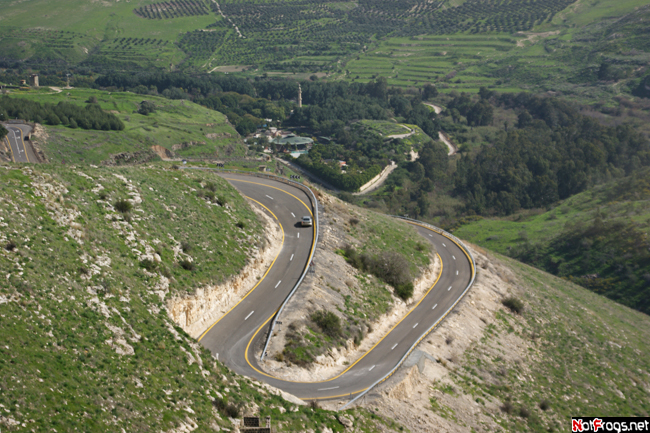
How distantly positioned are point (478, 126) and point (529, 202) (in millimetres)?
70807

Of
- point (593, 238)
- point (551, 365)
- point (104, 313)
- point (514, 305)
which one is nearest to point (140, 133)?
point (514, 305)

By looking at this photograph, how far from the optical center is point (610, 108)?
189250mm

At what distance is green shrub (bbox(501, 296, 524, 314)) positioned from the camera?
53.4 metres

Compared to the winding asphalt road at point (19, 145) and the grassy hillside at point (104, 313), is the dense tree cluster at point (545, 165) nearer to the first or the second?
the winding asphalt road at point (19, 145)

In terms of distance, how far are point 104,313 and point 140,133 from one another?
87.8 metres

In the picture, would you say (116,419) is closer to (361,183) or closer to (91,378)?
(91,378)

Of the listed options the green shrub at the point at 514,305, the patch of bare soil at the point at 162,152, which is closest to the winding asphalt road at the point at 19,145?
the patch of bare soil at the point at 162,152

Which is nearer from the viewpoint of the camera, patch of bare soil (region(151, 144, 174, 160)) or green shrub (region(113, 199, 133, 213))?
green shrub (region(113, 199, 133, 213))

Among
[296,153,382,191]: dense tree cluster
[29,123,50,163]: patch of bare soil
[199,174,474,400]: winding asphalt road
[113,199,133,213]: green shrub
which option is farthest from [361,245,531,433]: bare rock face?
[296,153,382,191]: dense tree cluster

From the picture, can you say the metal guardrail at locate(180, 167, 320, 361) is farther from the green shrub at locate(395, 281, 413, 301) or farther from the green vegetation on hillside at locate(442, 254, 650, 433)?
the green vegetation on hillside at locate(442, 254, 650, 433)

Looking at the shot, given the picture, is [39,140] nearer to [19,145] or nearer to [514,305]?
[19,145]

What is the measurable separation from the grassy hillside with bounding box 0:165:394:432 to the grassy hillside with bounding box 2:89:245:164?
4811 centimetres

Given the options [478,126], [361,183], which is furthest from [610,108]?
[361,183]

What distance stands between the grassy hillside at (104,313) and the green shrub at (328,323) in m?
8.04
